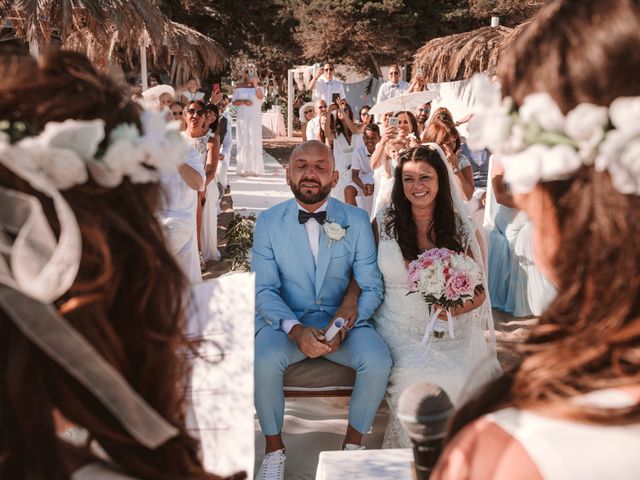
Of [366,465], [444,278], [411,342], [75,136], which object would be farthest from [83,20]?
[75,136]

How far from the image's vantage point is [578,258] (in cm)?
99

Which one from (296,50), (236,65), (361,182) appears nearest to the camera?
(361,182)

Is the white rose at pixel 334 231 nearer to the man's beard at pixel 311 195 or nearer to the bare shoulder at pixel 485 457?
the man's beard at pixel 311 195

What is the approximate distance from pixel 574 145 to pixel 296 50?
106ft

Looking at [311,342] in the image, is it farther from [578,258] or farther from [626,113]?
[626,113]

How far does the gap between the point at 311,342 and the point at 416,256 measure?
865 millimetres

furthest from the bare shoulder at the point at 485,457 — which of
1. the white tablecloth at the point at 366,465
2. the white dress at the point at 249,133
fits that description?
the white dress at the point at 249,133

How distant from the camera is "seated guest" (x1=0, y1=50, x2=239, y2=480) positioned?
2.96 feet

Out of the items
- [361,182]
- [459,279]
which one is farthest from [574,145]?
[361,182]

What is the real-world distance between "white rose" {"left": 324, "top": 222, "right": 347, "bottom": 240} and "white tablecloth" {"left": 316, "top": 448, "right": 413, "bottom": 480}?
1.58 m

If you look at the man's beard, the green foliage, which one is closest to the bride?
the man's beard

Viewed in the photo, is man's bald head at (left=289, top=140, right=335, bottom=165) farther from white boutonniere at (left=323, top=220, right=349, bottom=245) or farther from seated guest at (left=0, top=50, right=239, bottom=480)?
seated guest at (left=0, top=50, right=239, bottom=480)

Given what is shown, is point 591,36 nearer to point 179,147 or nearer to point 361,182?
point 179,147

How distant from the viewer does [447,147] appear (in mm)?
5641
